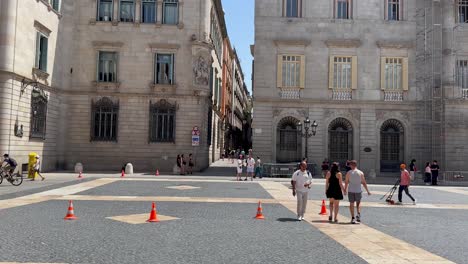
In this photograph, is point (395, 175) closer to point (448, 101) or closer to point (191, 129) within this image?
point (448, 101)

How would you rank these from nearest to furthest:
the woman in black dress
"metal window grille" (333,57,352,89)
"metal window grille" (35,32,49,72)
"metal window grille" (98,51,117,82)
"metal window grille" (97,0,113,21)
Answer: the woman in black dress, "metal window grille" (35,32,49,72), "metal window grille" (98,51,117,82), "metal window grille" (97,0,113,21), "metal window grille" (333,57,352,89)

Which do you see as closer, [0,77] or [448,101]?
[0,77]

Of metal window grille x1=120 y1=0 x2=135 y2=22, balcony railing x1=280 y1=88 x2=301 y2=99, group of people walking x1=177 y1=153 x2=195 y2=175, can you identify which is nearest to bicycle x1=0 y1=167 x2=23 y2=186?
group of people walking x1=177 y1=153 x2=195 y2=175

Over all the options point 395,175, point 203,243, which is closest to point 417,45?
point 395,175

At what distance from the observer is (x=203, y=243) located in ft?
31.6

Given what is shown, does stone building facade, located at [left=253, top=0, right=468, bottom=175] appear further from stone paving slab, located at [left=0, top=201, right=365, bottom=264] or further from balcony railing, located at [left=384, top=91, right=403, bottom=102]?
stone paving slab, located at [left=0, top=201, right=365, bottom=264]

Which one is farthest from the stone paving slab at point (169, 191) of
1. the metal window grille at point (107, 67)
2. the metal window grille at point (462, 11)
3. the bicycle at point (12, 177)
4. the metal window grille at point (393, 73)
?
the metal window grille at point (462, 11)

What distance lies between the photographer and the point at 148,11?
35.5 metres

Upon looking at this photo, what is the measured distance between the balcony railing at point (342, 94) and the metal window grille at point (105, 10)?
60.2 ft

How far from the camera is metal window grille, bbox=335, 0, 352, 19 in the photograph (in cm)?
3597

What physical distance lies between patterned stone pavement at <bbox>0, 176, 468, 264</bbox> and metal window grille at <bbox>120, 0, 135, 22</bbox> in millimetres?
20183

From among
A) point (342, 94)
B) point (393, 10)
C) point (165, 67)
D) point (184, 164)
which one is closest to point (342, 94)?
point (342, 94)

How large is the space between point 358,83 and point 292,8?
7.84 metres

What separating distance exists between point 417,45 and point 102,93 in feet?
82.0
